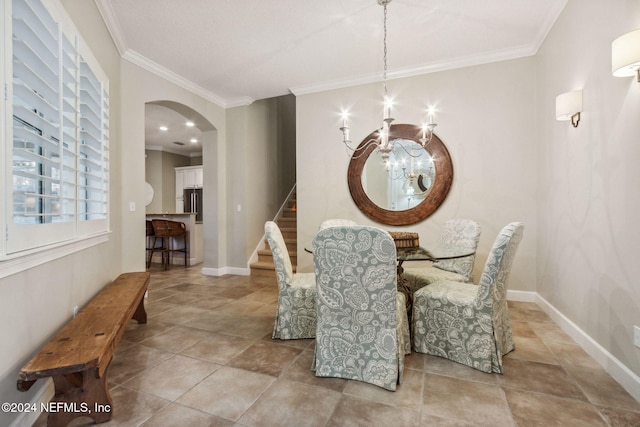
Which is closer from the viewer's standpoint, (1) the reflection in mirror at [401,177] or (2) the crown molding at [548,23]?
(2) the crown molding at [548,23]

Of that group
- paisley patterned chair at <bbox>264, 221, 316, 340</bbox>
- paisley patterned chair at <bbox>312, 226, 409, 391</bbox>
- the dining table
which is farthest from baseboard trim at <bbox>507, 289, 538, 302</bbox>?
paisley patterned chair at <bbox>264, 221, 316, 340</bbox>

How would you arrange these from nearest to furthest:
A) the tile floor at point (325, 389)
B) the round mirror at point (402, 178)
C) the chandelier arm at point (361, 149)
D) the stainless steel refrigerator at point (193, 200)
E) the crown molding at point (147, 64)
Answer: the tile floor at point (325, 389) < the crown molding at point (147, 64) < the round mirror at point (402, 178) < the chandelier arm at point (361, 149) < the stainless steel refrigerator at point (193, 200)

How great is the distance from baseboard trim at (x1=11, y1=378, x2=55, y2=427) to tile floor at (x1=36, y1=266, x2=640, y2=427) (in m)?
0.05

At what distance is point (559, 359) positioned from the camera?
6.93ft

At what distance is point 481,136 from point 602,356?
7.87ft

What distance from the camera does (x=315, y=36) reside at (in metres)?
3.09

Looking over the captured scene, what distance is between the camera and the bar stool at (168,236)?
540 centimetres

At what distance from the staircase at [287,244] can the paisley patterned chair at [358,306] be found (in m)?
2.78

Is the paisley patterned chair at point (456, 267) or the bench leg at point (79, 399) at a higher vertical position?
the paisley patterned chair at point (456, 267)

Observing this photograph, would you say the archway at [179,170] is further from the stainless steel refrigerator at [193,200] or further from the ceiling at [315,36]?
the ceiling at [315,36]

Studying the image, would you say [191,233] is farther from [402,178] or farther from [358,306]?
[358,306]

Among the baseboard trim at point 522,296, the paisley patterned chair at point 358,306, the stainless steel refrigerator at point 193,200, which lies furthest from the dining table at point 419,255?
the stainless steel refrigerator at point 193,200

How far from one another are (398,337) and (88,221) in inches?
93.0

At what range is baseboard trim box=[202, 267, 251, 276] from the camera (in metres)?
4.91
